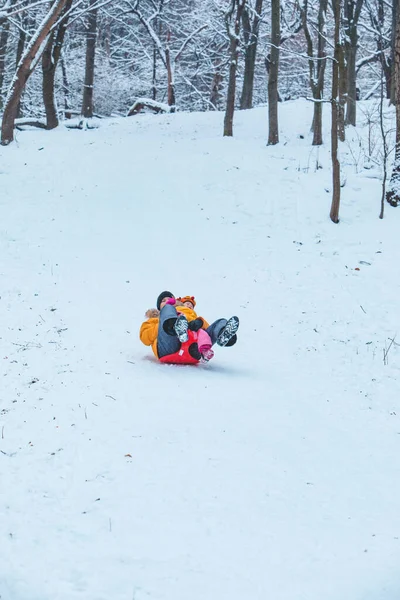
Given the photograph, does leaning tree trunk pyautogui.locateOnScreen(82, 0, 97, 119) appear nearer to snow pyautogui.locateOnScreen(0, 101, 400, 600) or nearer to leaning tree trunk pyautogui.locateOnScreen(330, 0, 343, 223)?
snow pyautogui.locateOnScreen(0, 101, 400, 600)

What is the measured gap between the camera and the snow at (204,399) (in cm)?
345

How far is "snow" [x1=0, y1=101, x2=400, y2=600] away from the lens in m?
3.45

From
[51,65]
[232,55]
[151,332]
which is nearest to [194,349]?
[151,332]

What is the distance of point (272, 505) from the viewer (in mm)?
4066

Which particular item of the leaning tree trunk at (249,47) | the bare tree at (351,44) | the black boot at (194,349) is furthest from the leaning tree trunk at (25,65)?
the black boot at (194,349)

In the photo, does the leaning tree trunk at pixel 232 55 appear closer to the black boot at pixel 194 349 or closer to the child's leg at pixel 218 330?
the child's leg at pixel 218 330

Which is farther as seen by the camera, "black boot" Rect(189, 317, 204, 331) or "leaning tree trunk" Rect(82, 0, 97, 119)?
"leaning tree trunk" Rect(82, 0, 97, 119)

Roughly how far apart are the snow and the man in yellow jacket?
0.20 m

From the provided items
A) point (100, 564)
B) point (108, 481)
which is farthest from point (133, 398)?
point (100, 564)

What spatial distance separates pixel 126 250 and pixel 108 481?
27.9 ft

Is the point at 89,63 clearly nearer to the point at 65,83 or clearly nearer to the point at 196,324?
the point at 65,83

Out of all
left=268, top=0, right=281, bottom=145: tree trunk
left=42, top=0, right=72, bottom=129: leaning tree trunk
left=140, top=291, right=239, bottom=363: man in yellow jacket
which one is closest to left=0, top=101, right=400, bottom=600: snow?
left=140, top=291, right=239, bottom=363: man in yellow jacket

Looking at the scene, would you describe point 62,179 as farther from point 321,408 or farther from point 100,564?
point 100,564

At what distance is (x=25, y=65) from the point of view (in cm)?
1753
